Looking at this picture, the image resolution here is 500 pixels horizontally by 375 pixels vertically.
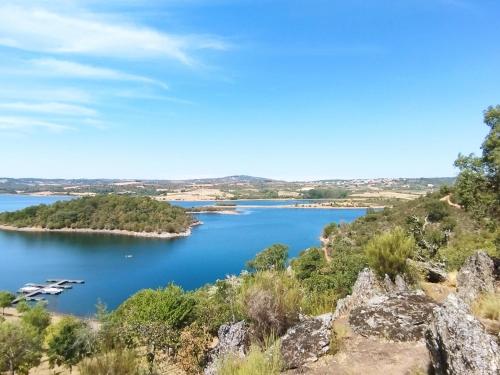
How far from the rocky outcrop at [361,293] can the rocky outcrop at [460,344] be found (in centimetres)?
396

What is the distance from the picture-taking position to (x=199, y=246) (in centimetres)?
9350

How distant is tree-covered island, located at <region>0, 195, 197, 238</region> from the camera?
119 meters

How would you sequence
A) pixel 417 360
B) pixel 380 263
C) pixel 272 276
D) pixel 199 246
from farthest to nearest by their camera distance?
pixel 199 246 → pixel 380 263 → pixel 272 276 → pixel 417 360

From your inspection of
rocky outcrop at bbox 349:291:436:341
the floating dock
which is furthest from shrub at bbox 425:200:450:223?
the floating dock

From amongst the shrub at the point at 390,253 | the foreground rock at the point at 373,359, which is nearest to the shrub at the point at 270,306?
the foreground rock at the point at 373,359

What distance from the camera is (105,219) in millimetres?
123812

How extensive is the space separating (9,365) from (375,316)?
23.8 metres

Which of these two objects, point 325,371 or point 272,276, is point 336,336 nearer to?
point 325,371

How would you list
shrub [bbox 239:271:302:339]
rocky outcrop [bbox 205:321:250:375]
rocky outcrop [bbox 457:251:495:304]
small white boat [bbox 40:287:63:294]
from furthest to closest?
small white boat [bbox 40:287:63:294] → rocky outcrop [bbox 205:321:250:375] → rocky outcrop [bbox 457:251:495:304] → shrub [bbox 239:271:302:339]

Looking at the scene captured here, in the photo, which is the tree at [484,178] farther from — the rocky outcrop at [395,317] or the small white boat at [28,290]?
the small white boat at [28,290]

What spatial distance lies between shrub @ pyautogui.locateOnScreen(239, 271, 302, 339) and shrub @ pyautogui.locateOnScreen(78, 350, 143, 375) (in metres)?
2.51

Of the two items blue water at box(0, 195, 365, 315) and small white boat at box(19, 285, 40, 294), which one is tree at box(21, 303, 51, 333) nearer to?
blue water at box(0, 195, 365, 315)

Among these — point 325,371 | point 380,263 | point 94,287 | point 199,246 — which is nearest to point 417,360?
point 325,371

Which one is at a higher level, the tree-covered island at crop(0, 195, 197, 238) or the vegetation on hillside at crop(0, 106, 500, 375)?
the vegetation on hillside at crop(0, 106, 500, 375)
